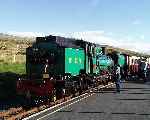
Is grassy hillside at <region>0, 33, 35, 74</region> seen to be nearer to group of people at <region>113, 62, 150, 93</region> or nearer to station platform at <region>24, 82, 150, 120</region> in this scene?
group of people at <region>113, 62, 150, 93</region>

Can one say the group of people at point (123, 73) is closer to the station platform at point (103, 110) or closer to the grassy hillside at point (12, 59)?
the station platform at point (103, 110)

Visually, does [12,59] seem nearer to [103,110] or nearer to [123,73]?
[123,73]

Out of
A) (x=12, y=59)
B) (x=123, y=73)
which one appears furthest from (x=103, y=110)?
(x=12, y=59)

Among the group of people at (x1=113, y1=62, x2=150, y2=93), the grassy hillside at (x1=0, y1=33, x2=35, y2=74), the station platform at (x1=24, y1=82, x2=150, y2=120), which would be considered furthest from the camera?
the grassy hillside at (x1=0, y1=33, x2=35, y2=74)

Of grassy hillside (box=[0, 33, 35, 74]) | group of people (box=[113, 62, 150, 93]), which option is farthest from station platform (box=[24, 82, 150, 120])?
grassy hillside (box=[0, 33, 35, 74])

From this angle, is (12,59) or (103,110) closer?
(103,110)

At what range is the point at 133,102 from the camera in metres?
19.8

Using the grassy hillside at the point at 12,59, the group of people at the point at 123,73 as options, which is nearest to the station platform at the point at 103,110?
the group of people at the point at 123,73

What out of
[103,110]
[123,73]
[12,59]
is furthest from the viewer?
[12,59]

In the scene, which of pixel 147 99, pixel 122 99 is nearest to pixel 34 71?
pixel 122 99

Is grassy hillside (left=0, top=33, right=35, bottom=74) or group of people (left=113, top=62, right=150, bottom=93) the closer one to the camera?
group of people (left=113, top=62, right=150, bottom=93)

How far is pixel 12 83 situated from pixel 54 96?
6.57m

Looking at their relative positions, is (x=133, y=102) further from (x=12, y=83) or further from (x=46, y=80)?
(x=12, y=83)

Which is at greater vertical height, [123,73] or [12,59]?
[12,59]
